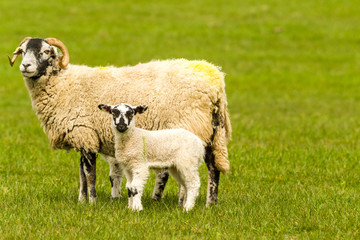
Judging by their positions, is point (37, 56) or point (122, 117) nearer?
point (122, 117)

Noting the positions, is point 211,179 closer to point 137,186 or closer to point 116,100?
point 137,186

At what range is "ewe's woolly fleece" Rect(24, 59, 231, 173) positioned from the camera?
8.01m

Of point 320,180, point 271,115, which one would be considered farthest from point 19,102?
point 320,180

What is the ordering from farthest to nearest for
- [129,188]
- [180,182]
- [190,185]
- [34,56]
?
[34,56] < [180,182] < [190,185] < [129,188]

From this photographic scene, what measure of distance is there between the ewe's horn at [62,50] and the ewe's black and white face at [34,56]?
7 cm

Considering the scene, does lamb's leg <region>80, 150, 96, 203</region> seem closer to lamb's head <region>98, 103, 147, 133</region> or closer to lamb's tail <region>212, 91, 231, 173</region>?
lamb's head <region>98, 103, 147, 133</region>

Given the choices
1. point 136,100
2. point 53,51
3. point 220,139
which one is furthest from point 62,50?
point 220,139

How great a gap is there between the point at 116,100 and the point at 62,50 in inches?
43.9

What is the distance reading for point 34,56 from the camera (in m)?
8.22

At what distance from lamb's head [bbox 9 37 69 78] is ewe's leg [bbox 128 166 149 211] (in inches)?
83.2

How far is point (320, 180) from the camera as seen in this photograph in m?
9.45

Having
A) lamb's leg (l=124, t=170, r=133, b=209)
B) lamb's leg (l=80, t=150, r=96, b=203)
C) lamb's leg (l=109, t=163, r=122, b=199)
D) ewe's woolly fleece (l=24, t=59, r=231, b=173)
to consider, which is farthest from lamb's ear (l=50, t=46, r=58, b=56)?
lamb's leg (l=124, t=170, r=133, b=209)

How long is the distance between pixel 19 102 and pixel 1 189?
1179 cm

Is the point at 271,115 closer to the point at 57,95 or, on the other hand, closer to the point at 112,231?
the point at 57,95
